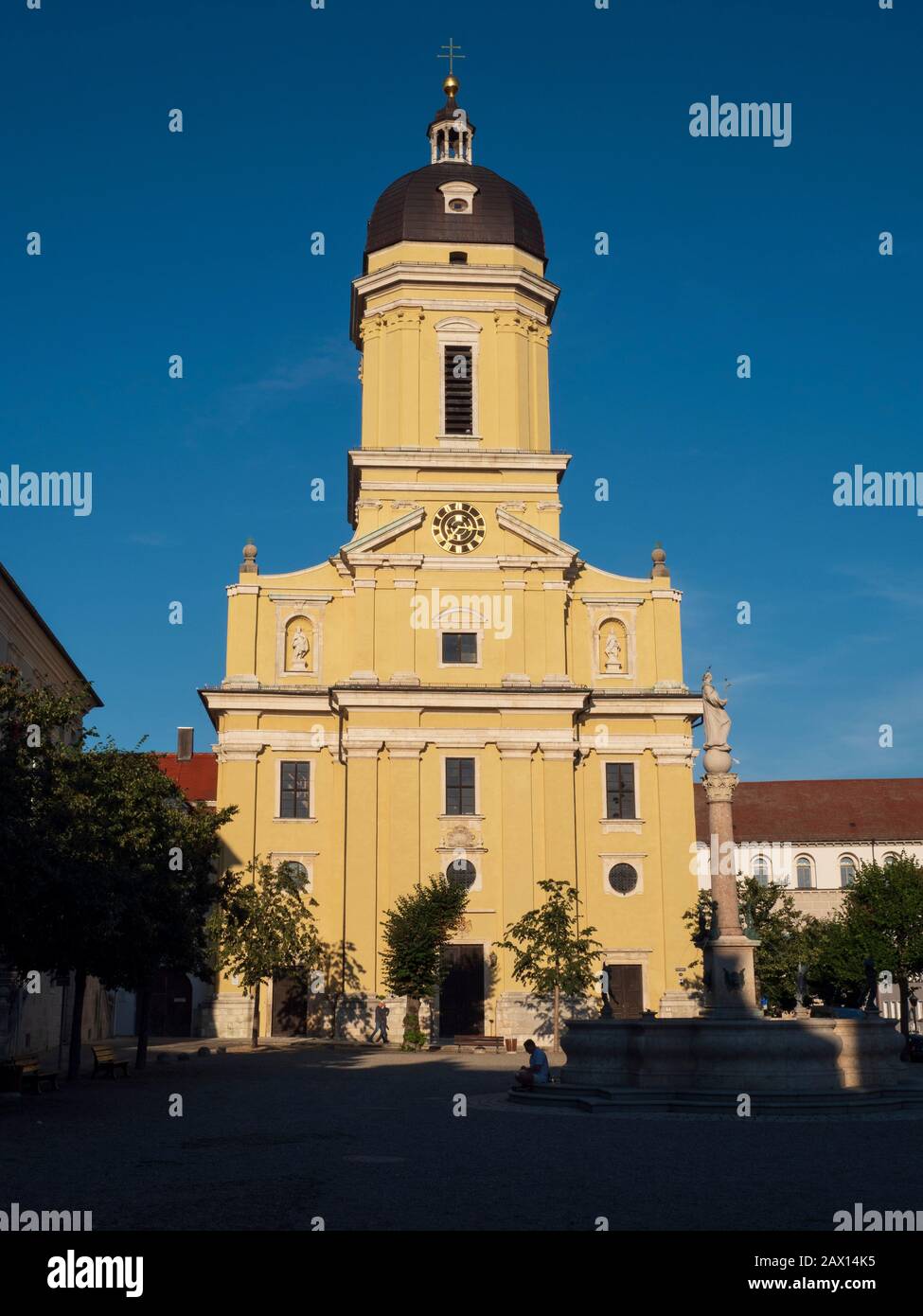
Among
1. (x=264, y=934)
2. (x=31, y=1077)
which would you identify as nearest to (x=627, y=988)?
(x=264, y=934)

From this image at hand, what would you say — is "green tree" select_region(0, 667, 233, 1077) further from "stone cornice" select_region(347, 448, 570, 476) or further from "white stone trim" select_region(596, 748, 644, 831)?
"stone cornice" select_region(347, 448, 570, 476)

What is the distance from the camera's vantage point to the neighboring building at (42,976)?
126 ft

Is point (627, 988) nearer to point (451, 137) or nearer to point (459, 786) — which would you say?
point (459, 786)

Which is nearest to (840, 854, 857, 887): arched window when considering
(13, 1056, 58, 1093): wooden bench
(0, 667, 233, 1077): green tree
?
(0, 667, 233, 1077): green tree

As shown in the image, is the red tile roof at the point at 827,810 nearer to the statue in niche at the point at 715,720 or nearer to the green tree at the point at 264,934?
the green tree at the point at 264,934

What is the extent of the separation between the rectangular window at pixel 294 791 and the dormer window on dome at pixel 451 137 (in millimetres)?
26572

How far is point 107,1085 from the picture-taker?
93.0ft

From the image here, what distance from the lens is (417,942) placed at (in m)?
43.6

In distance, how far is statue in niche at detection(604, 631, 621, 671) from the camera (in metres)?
51.8

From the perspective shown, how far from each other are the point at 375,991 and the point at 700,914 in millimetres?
11182

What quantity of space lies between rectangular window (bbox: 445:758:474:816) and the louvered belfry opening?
1317 centimetres

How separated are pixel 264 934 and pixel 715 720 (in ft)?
65.8
